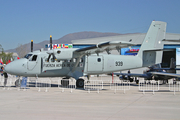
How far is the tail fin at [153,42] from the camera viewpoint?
65.5 ft

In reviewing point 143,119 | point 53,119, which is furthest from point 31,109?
point 143,119

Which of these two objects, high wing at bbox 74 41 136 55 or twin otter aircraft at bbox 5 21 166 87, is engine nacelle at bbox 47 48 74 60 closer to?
twin otter aircraft at bbox 5 21 166 87

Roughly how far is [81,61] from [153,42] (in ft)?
23.0

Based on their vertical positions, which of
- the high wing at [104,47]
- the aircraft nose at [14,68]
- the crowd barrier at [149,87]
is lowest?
the crowd barrier at [149,87]

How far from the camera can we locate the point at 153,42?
20.1 m

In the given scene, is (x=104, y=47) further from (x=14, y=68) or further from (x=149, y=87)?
(x=14, y=68)

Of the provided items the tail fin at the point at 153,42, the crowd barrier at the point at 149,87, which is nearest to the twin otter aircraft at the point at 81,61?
the tail fin at the point at 153,42

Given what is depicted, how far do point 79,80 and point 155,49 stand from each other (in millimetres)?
7420

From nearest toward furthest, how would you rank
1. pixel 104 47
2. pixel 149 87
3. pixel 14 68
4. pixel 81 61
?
pixel 104 47 < pixel 14 68 < pixel 81 61 < pixel 149 87

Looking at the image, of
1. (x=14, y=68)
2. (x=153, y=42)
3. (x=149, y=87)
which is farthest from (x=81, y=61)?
(x=153, y=42)

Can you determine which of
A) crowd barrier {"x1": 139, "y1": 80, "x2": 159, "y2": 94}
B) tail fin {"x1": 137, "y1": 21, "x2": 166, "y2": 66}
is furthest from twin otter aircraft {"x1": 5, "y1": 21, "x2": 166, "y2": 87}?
crowd barrier {"x1": 139, "y1": 80, "x2": 159, "y2": 94}

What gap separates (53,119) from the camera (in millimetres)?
6957

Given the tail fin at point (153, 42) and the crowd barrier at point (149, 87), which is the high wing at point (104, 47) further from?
the tail fin at point (153, 42)

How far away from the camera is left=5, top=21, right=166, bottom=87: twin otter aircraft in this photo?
17.1m
